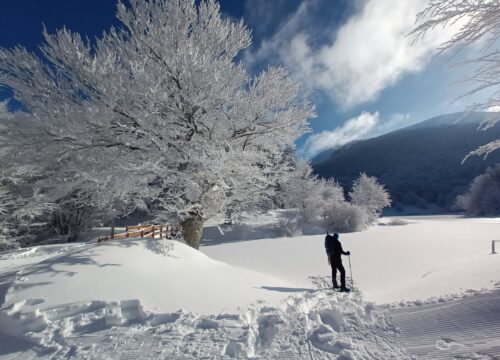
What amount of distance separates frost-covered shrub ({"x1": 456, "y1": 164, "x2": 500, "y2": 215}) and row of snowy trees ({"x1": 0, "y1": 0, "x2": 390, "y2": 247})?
55.1m

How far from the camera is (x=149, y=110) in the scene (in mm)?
6582

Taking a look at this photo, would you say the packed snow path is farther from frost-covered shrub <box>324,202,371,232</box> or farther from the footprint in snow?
frost-covered shrub <box>324,202,371,232</box>

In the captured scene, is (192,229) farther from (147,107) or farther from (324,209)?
(324,209)

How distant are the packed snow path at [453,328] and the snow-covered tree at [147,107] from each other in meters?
4.63

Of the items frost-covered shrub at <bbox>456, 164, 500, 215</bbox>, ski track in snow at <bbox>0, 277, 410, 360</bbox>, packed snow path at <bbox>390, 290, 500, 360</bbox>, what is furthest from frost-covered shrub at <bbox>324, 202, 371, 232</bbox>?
frost-covered shrub at <bbox>456, 164, 500, 215</bbox>

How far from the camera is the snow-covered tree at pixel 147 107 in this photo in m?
6.41

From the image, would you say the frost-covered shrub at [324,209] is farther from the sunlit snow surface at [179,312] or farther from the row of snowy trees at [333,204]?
the sunlit snow surface at [179,312]

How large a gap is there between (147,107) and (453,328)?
675 centimetres

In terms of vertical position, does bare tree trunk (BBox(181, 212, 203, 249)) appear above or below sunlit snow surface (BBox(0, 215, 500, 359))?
above

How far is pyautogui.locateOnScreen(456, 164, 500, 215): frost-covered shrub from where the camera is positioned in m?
46.3

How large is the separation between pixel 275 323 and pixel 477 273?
5.65 m

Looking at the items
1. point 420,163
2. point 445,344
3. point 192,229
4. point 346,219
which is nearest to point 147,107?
point 192,229

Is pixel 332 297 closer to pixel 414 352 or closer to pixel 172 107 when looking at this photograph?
pixel 414 352

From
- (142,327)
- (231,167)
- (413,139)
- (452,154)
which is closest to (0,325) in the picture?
(142,327)
